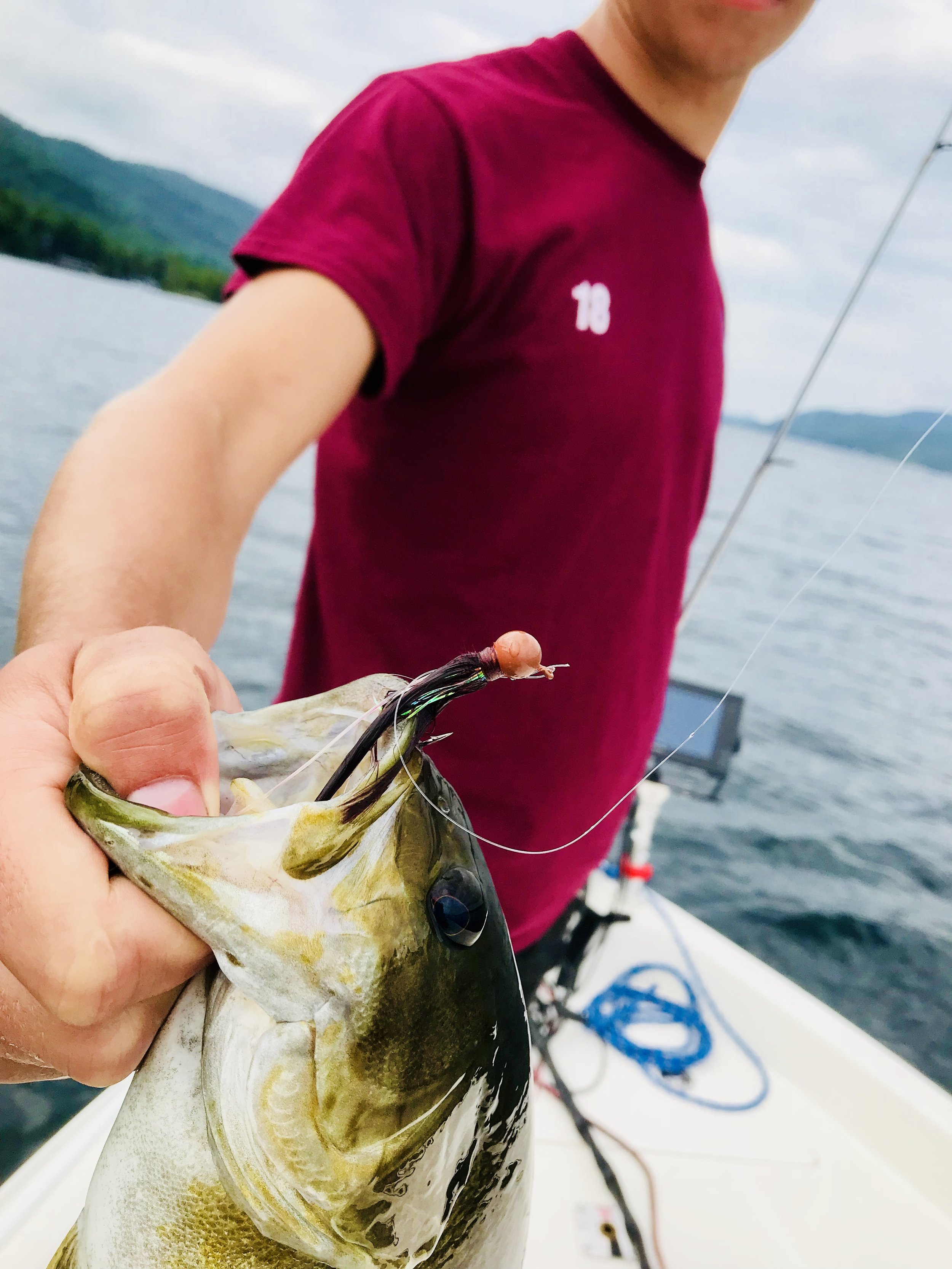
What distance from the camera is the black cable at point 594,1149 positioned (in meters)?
2.00

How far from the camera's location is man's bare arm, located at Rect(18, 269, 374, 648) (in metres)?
0.88

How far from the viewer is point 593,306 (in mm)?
1390

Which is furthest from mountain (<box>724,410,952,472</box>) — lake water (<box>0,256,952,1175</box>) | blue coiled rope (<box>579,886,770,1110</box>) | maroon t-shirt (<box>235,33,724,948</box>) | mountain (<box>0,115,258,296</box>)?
mountain (<box>0,115,258,296</box>)

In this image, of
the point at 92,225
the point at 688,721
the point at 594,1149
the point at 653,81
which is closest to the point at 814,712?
the point at 688,721

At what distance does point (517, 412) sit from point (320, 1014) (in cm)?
100

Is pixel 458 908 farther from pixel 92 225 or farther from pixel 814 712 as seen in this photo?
pixel 92 225

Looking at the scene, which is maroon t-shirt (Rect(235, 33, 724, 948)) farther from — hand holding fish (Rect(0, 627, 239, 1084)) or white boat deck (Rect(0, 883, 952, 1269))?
white boat deck (Rect(0, 883, 952, 1269))

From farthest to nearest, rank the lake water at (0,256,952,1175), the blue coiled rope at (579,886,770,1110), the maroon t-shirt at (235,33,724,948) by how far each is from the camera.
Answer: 1. the blue coiled rope at (579,886,770,1110)
2. the lake water at (0,256,952,1175)
3. the maroon t-shirt at (235,33,724,948)

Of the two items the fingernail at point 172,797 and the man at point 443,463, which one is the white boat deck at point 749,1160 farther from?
the fingernail at point 172,797

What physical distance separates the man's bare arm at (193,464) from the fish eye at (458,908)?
44cm

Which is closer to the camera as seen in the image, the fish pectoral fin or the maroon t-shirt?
the fish pectoral fin

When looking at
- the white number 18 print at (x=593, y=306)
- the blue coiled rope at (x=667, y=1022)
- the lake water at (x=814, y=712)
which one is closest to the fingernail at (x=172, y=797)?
the lake water at (x=814, y=712)

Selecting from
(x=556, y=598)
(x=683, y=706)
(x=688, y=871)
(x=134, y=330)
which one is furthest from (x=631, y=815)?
(x=134, y=330)

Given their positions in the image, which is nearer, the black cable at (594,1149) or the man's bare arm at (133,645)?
the man's bare arm at (133,645)
